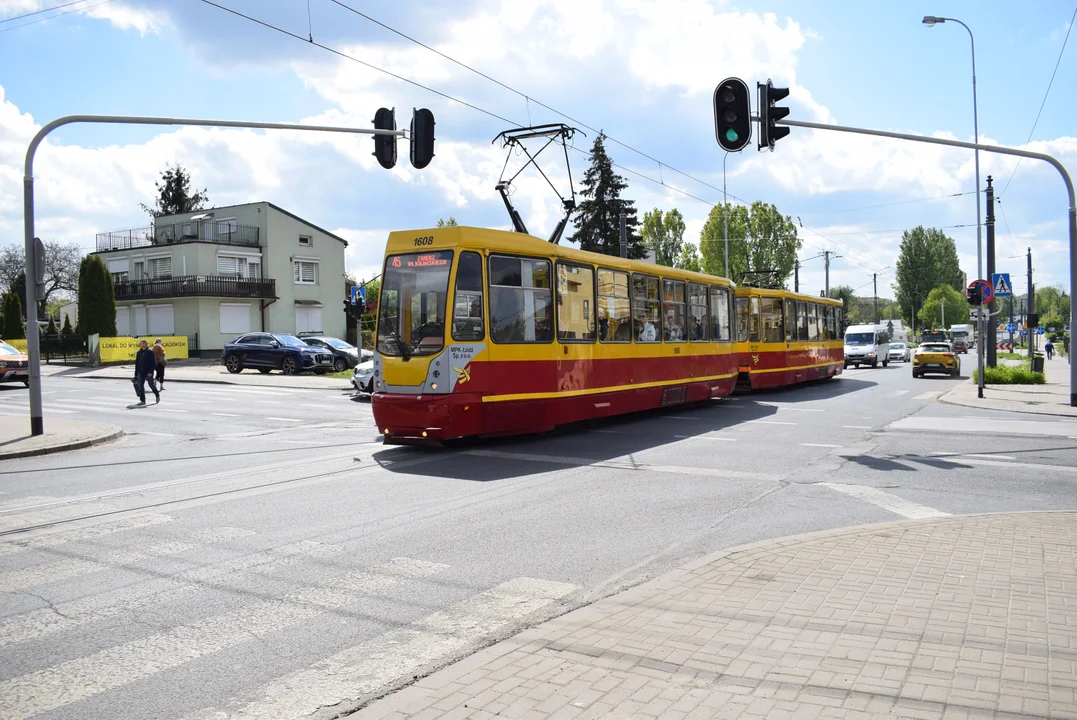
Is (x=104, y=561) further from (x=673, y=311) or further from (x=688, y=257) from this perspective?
(x=688, y=257)

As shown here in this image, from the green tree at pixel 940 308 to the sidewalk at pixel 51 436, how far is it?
110 metres

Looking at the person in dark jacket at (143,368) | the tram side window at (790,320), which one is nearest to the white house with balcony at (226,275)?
the person in dark jacket at (143,368)

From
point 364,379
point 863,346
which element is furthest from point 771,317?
point 863,346

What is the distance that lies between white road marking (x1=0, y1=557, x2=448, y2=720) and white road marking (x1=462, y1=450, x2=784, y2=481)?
539 cm

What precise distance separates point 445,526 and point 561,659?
11.6 feet

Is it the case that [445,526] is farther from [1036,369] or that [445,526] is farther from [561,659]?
[1036,369]

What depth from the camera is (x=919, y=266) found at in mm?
114875

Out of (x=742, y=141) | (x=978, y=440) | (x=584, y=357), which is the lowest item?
(x=978, y=440)

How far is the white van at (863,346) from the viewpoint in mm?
47219

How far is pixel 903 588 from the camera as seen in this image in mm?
5559

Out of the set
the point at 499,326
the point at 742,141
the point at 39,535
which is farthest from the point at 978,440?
the point at 39,535

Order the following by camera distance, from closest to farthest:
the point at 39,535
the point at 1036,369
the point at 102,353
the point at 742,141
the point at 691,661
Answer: the point at 691,661 → the point at 39,535 → the point at 742,141 → the point at 1036,369 → the point at 102,353

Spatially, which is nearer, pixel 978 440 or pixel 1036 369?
pixel 978 440

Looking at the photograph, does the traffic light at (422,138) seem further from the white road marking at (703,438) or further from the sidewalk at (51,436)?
the sidewalk at (51,436)
